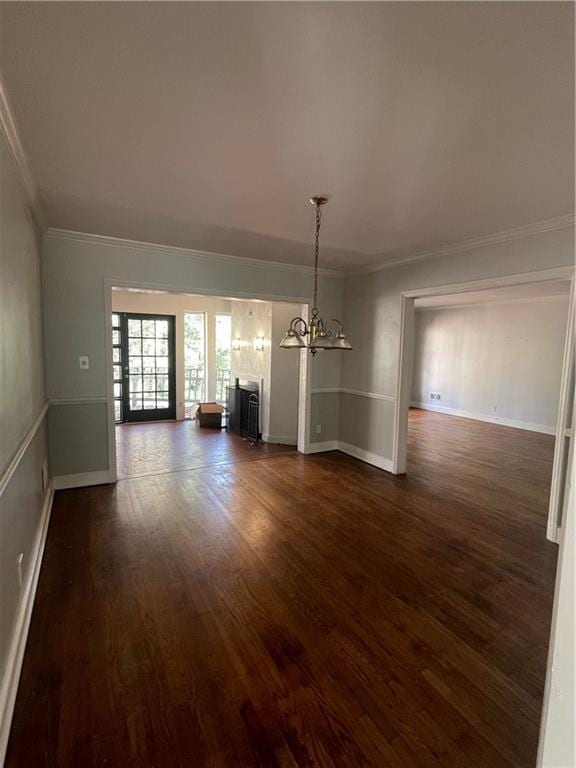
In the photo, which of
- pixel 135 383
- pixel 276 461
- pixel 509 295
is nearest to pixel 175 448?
pixel 276 461

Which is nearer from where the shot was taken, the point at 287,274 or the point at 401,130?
the point at 401,130

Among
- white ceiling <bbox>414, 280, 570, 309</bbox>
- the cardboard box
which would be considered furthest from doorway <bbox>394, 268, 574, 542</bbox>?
the cardboard box

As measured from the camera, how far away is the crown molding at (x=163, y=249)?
378 centimetres

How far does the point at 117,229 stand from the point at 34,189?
0.99 meters

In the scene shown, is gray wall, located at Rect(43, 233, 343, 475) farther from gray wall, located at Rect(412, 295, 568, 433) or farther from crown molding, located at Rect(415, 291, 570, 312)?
gray wall, located at Rect(412, 295, 568, 433)

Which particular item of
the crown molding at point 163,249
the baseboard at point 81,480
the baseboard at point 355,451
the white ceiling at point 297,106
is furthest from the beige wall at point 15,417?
the baseboard at point 355,451

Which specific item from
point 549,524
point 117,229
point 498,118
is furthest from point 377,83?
point 549,524

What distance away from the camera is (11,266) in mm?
2059

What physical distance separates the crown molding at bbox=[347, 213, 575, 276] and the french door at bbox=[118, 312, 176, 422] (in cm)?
484

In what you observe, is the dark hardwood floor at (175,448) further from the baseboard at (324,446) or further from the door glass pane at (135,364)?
the door glass pane at (135,364)

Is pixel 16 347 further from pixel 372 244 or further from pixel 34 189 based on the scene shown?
pixel 372 244

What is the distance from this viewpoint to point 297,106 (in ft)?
5.69

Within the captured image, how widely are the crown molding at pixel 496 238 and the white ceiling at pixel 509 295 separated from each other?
1039 mm

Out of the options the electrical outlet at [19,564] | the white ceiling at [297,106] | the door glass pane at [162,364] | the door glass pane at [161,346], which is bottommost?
the electrical outlet at [19,564]
